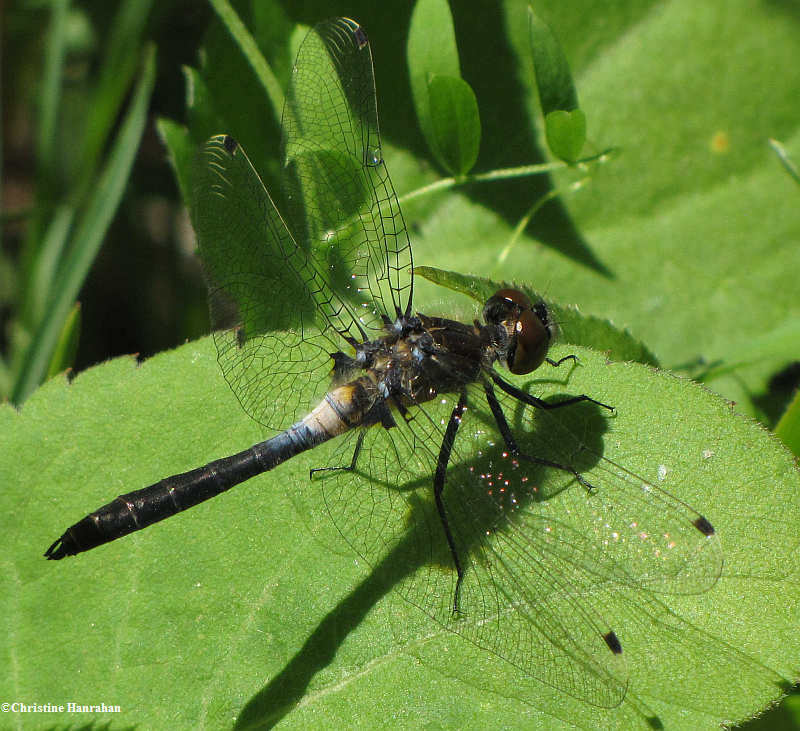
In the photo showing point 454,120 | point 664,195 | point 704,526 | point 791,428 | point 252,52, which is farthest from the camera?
point 664,195

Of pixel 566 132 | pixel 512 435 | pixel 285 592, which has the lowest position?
pixel 285 592

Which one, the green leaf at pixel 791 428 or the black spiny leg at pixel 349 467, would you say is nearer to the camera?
the black spiny leg at pixel 349 467

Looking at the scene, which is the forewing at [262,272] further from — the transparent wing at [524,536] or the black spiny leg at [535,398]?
the black spiny leg at [535,398]

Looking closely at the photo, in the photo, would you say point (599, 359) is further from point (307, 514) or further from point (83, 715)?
point (83, 715)

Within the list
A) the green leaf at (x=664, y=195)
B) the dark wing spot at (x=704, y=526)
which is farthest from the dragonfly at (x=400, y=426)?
the green leaf at (x=664, y=195)

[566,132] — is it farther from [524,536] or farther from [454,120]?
[524,536]

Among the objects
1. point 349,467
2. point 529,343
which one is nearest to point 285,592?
point 349,467

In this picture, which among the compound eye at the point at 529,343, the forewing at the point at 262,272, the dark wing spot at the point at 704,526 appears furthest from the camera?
the forewing at the point at 262,272
